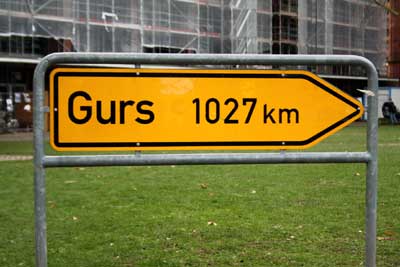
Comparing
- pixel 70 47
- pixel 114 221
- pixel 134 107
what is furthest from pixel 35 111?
pixel 70 47

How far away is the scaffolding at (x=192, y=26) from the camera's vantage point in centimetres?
3312

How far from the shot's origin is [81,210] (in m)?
6.84

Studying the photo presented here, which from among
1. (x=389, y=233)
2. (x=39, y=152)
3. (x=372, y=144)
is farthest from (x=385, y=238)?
(x=39, y=152)

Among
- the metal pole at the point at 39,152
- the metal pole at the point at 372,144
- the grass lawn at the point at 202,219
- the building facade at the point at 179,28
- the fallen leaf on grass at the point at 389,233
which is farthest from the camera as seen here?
the building facade at the point at 179,28

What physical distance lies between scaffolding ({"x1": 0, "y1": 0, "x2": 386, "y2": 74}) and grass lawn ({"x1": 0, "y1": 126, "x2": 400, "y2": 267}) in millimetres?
24500

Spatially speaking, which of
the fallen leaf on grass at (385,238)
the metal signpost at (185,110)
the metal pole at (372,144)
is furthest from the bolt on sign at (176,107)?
the fallen leaf on grass at (385,238)

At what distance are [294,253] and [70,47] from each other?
101 ft

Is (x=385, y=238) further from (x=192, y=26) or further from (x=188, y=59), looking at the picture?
(x=192, y=26)

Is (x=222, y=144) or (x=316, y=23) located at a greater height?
(x=316, y=23)

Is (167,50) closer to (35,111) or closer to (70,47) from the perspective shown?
(70,47)

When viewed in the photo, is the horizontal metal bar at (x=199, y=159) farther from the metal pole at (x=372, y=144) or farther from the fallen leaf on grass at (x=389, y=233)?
the fallen leaf on grass at (x=389, y=233)

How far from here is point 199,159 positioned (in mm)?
2988

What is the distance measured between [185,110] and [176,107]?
0.05 m

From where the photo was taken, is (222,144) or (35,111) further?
(222,144)
